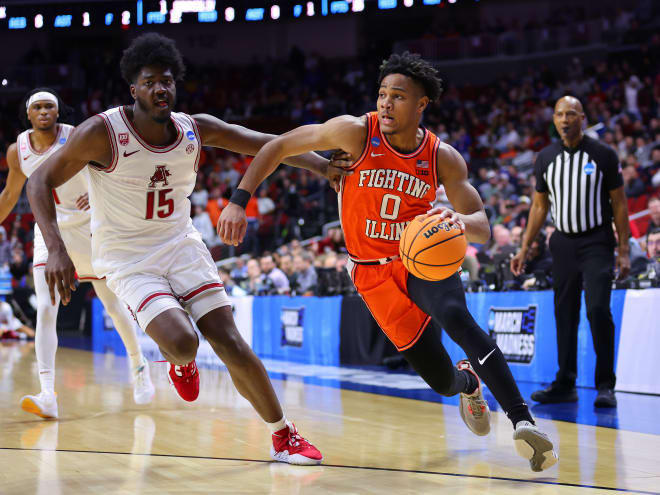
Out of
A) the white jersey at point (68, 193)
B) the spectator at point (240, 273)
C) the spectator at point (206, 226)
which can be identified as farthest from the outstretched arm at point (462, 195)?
the spectator at point (206, 226)

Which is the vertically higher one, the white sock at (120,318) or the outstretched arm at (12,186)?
the outstretched arm at (12,186)

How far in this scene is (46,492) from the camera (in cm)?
346

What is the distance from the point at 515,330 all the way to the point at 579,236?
1798 mm

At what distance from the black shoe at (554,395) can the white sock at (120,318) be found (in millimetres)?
3053

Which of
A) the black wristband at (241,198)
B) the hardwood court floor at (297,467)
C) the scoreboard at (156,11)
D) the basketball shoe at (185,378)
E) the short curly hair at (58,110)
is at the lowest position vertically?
the hardwood court floor at (297,467)

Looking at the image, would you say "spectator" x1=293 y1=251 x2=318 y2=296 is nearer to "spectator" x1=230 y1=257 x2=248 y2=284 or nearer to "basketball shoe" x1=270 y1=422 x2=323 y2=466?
"spectator" x1=230 y1=257 x2=248 y2=284

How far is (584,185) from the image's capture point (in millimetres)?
6293

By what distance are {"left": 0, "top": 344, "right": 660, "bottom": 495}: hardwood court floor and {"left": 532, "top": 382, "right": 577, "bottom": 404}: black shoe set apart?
721 mm

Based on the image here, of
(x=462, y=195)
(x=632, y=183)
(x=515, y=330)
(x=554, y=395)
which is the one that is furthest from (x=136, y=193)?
(x=632, y=183)

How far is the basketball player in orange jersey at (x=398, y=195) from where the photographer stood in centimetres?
412

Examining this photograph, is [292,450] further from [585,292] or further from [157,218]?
[585,292]

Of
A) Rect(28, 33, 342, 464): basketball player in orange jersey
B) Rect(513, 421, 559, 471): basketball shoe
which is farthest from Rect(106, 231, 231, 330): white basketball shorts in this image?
Rect(513, 421, 559, 471): basketball shoe

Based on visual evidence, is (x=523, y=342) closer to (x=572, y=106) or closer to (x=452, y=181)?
(x=572, y=106)

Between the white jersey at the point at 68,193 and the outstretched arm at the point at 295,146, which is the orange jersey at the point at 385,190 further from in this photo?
the white jersey at the point at 68,193
